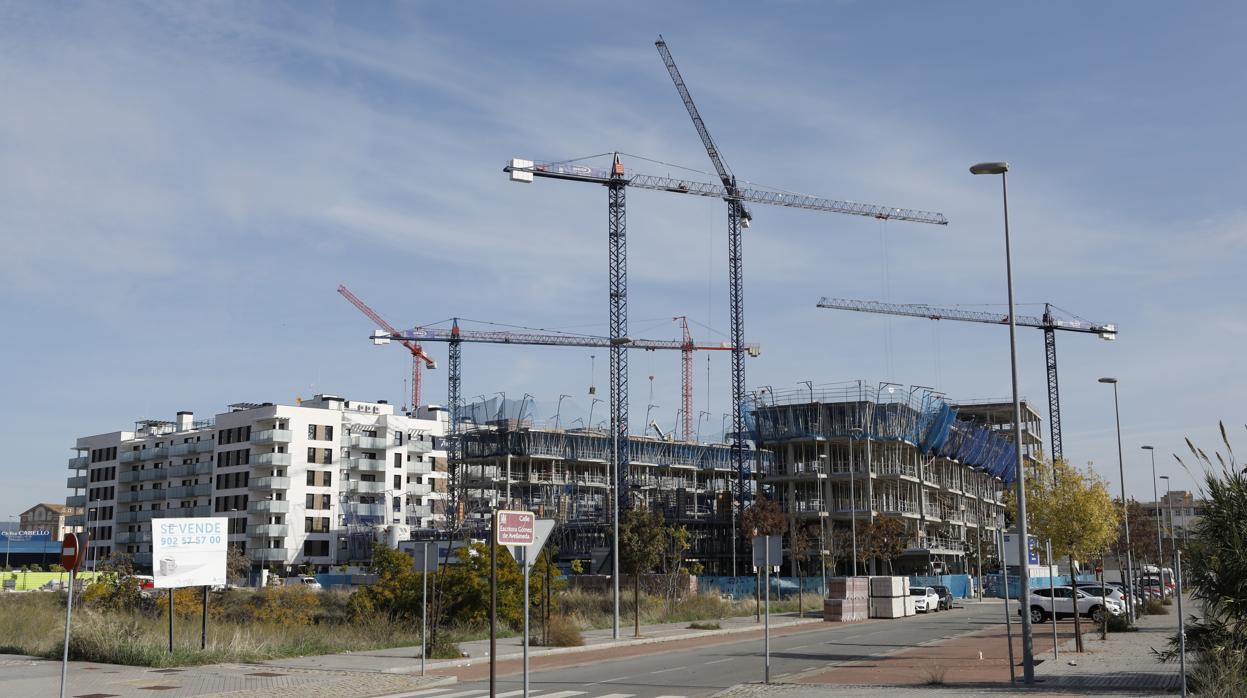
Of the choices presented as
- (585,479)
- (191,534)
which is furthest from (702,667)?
(585,479)

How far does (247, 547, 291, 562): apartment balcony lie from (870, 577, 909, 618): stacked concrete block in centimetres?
6170

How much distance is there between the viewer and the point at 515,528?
562 inches

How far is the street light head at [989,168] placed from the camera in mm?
22594

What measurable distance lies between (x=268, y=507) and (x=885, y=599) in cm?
6344

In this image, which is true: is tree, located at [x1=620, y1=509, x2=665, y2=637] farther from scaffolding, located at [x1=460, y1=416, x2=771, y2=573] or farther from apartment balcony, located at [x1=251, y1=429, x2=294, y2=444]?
apartment balcony, located at [x1=251, y1=429, x2=294, y2=444]

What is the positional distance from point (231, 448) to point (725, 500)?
45.9m

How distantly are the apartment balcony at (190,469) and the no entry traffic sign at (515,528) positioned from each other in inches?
3992

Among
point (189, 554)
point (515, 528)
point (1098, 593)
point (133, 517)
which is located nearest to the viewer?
point (515, 528)

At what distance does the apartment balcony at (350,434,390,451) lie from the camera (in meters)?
109

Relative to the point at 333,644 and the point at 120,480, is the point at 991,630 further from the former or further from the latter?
the point at 120,480

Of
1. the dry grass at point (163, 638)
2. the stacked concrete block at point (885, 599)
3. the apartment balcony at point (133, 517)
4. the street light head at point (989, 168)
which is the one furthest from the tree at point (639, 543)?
the apartment balcony at point (133, 517)

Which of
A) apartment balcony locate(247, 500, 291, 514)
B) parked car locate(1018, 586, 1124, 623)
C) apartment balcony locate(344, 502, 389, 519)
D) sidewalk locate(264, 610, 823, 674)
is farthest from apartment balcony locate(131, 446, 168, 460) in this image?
parked car locate(1018, 586, 1124, 623)

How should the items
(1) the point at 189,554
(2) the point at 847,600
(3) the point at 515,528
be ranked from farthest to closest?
(2) the point at 847,600 < (1) the point at 189,554 < (3) the point at 515,528

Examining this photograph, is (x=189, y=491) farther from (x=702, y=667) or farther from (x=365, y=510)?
(x=702, y=667)
